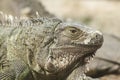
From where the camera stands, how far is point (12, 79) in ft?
20.5

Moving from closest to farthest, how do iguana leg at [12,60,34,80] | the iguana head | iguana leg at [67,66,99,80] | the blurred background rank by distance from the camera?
the iguana head, iguana leg at [67,66,99,80], iguana leg at [12,60,34,80], the blurred background

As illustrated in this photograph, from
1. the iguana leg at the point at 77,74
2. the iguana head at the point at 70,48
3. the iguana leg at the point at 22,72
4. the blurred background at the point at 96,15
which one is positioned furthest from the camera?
the blurred background at the point at 96,15

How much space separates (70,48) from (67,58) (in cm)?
12

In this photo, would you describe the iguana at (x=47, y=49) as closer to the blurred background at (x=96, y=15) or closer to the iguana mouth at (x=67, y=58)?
the iguana mouth at (x=67, y=58)

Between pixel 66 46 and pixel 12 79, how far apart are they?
0.88 metres

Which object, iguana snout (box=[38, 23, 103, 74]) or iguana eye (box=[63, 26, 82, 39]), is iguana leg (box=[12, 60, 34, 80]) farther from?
iguana eye (box=[63, 26, 82, 39])

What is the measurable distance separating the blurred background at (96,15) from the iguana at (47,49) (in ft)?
9.22

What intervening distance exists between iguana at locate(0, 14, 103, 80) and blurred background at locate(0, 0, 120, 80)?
281 centimetres

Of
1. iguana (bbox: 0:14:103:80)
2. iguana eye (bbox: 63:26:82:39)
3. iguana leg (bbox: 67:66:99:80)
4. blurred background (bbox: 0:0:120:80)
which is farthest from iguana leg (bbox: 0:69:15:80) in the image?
blurred background (bbox: 0:0:120:80)

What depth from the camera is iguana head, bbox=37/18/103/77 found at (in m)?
5.78

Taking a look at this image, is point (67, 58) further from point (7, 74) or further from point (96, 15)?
point (96, 15)

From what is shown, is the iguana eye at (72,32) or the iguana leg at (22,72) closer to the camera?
the iguana eye at (72,32)

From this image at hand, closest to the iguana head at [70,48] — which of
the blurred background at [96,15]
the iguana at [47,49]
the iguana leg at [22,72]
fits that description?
the iguana at [47,49]

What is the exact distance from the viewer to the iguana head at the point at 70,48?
578 cm
